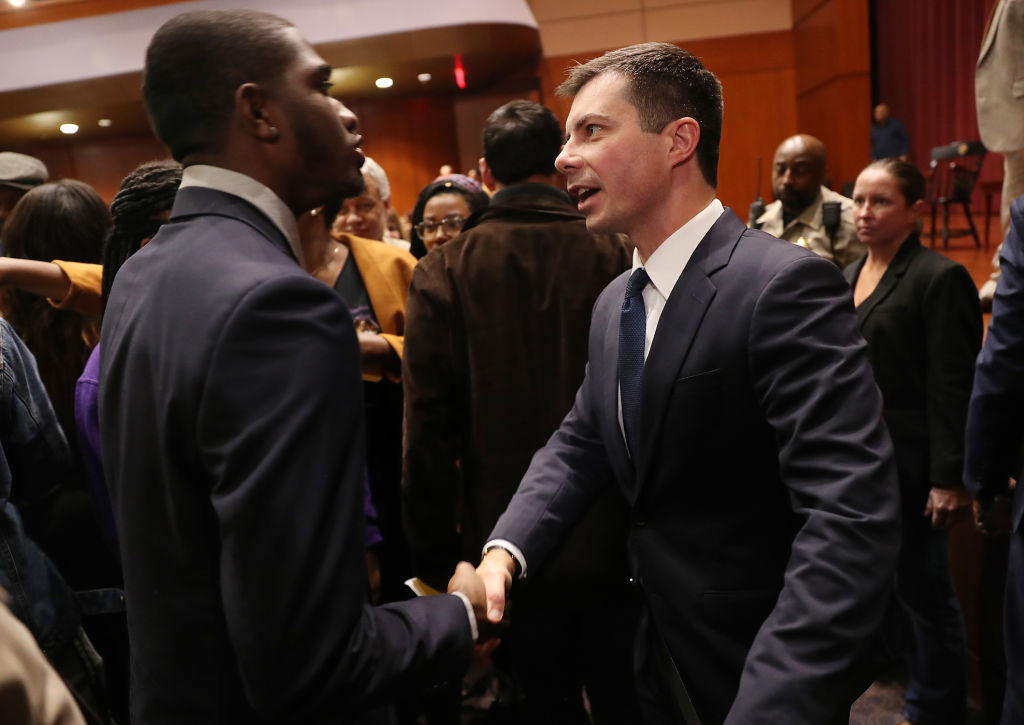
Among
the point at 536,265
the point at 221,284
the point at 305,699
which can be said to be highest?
the point at 221,284

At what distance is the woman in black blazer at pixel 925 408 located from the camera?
2.34 meters

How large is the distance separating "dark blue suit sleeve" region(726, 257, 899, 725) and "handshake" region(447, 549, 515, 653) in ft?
1.21

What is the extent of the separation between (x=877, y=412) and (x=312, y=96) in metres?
0.90

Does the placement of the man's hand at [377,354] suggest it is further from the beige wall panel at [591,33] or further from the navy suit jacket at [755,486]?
the beige wall panel at [591,33]

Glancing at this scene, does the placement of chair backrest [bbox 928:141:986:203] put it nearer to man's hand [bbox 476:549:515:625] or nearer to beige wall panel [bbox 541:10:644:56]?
beige wall panel [bbox 541:10:644:56]

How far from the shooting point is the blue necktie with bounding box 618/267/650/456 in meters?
1.33

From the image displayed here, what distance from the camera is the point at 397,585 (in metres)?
2.36

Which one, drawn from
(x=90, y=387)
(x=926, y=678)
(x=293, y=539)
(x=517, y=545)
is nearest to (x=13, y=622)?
(x=293, y=539)

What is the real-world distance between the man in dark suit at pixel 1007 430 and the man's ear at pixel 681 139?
31.6 inches

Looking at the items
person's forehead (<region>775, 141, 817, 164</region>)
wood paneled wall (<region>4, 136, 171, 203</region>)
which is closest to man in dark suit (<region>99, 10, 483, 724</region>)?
person's forehead (<region>775, 141, 817, 164</region>)

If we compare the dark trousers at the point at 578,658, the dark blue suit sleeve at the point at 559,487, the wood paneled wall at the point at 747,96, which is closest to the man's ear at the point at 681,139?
the dark blue suit sleeve at the point at 559,487

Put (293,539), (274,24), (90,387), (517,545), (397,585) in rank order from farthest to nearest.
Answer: (397,585) < (90,387) < (517,545) < (274,24) < (293,539)

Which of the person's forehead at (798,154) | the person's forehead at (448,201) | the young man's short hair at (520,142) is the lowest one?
the person's forehead at (798,154)

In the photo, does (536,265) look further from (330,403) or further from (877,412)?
(330,403)
